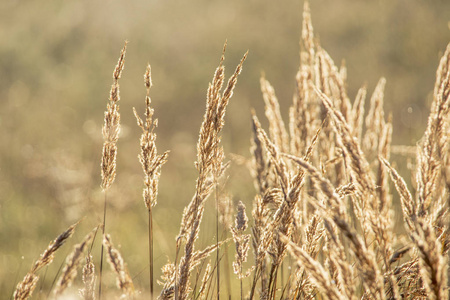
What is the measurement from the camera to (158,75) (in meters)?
10.3

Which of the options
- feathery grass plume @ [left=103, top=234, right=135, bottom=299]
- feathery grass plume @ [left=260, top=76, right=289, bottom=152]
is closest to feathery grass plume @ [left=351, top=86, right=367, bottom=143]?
feathery grass plume @ [left=260, top=76, right=289, bottom=152]

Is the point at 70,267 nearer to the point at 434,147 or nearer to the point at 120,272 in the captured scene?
the point at 120,272

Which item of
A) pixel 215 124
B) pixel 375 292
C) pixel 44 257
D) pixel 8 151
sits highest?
pixel 8 151

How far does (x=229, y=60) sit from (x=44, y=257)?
966 centimetres

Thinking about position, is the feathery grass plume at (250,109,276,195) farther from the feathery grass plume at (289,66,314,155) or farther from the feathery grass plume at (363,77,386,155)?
the feathery grass plume at (363,77,386,155)

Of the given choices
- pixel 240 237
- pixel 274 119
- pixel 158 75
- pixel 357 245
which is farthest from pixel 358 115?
pixel 158 75

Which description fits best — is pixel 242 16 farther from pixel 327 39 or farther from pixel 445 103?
pixel 445 103

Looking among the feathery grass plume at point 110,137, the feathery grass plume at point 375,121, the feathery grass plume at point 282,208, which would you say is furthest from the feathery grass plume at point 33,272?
the feathery grass plume at point 375,121

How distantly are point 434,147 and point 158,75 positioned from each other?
361 inches

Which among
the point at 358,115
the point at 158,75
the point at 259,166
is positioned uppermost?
the point at 158,75

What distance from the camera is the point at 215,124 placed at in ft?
5.33

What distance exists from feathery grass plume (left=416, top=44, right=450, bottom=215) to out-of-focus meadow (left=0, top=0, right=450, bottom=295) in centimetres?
287

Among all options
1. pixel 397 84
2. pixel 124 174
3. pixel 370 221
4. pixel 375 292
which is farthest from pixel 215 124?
pixel 397 84

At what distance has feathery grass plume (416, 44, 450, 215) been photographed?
1.53 meters
